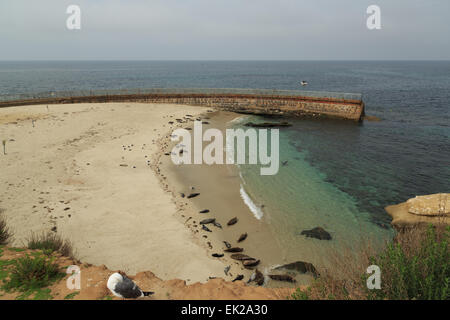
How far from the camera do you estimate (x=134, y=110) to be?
45281mm

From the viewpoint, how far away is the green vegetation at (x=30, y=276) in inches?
278

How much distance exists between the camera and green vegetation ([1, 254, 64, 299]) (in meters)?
7.05

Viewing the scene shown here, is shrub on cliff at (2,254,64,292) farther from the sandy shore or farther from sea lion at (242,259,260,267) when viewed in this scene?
sea lion at (242,259,260,267)

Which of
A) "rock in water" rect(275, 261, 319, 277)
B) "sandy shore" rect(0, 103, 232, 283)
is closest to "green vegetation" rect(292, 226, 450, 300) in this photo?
"rock in water" rect(275, 261, 319, 277)

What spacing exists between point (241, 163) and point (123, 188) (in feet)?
38.3

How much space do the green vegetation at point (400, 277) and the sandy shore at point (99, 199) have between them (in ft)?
19.2

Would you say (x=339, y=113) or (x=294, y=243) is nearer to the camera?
(x=294, y=243)

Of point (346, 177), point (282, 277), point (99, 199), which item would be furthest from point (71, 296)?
point (346, 177)

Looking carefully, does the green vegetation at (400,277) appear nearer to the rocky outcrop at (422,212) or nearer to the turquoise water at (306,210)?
the turquoise water at (306,210)

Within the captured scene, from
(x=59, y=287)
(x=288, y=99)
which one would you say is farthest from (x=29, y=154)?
(x=288, y=99)

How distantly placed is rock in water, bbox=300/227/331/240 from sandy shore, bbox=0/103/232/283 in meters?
5.74

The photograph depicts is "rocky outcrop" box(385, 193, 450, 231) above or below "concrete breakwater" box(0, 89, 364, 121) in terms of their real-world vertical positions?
below

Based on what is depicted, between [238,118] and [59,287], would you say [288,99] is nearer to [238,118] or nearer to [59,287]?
[238,118]
